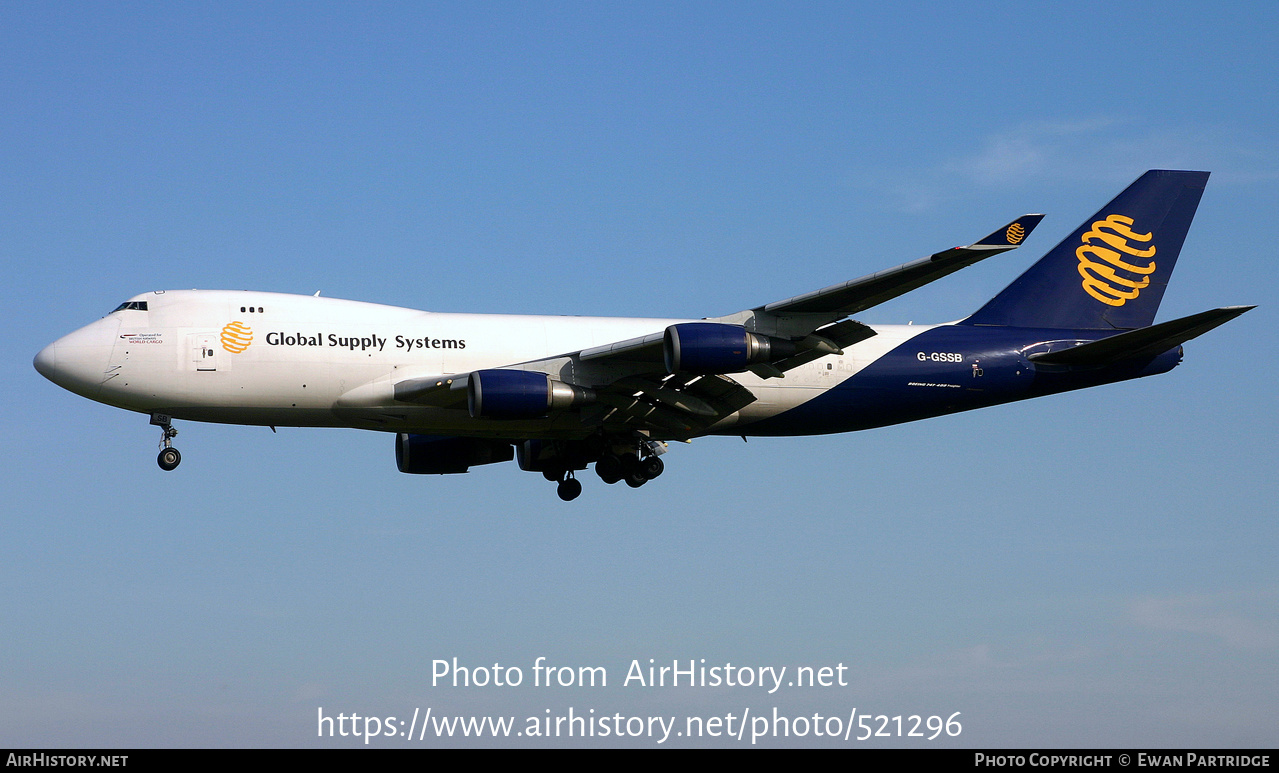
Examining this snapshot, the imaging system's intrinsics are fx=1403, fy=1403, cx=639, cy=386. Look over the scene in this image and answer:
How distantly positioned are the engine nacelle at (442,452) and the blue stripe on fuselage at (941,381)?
7315mm

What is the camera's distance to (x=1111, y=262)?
39.5 meters

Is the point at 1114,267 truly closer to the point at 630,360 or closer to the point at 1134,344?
the point at 1134,344

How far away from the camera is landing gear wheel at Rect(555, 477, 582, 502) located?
126ft

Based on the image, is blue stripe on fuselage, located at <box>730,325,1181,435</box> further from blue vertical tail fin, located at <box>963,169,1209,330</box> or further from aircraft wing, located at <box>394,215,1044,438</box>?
aircraft wing, located at <box>394,215,1044,438</box>

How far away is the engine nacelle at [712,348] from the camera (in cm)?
3100

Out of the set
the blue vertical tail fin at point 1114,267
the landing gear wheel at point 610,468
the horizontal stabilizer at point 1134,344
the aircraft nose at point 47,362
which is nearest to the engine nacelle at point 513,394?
the landing gear wheel at point 610,468

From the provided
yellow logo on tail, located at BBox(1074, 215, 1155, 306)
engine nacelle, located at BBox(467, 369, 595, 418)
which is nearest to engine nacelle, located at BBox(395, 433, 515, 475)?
engine nacelle, located at BBox(467, 369, 595, 418)

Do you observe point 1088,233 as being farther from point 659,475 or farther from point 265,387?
point 265,387

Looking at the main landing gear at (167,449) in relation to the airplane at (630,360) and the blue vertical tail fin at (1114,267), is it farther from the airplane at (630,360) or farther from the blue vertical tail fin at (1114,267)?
the blue vertical tail fin at (1114,267)

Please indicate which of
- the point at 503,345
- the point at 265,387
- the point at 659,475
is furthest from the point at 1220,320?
the point at 265,387

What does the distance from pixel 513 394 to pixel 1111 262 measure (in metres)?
18.1

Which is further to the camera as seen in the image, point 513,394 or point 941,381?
point 941,381

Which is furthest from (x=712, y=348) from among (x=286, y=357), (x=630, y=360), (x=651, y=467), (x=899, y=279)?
(x=286, y=357)
